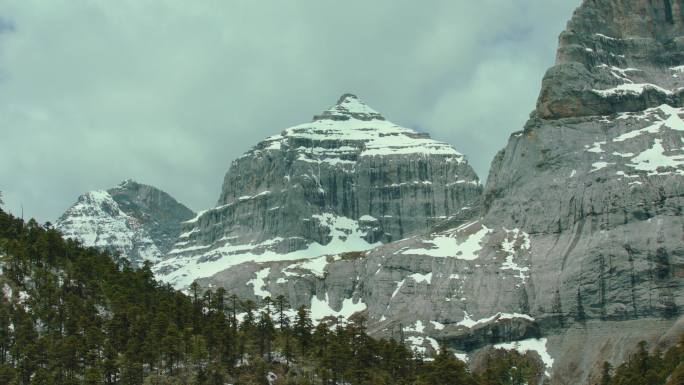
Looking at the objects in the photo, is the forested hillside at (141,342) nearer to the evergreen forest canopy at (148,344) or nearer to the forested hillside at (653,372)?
the evergreen forest canopy at (148,344)

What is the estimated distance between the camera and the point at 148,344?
160 m

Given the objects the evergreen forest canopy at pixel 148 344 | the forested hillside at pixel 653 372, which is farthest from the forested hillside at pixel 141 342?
the forested hillside at pixel 653 372

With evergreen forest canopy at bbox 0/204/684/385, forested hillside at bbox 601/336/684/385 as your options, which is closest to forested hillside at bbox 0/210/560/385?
evergreen forest canopy at bbox 0/204/684/385

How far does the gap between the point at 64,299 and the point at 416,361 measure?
215 ft

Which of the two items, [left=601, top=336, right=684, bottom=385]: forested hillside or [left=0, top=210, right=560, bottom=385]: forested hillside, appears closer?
[left=0, top=210, right=560, bottom=385]: forested hillside

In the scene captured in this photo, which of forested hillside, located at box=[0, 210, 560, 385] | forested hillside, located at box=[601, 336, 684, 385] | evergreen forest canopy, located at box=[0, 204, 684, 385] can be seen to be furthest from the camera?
forested hillside, located at box=[601, 336, 684, 385]

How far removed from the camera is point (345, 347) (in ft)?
582

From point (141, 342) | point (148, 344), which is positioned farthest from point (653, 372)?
point (141, 342)

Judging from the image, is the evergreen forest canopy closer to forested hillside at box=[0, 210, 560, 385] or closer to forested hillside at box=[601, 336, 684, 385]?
forested hillside at box=[0, 210, 560, 385]

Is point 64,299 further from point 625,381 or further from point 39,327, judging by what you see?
point 625,381

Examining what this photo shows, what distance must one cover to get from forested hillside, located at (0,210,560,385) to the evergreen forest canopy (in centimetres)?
22

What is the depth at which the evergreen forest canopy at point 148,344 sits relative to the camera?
156 metres

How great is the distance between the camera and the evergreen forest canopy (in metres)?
156

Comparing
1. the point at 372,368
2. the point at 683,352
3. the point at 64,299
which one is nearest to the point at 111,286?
the point at 64,299
